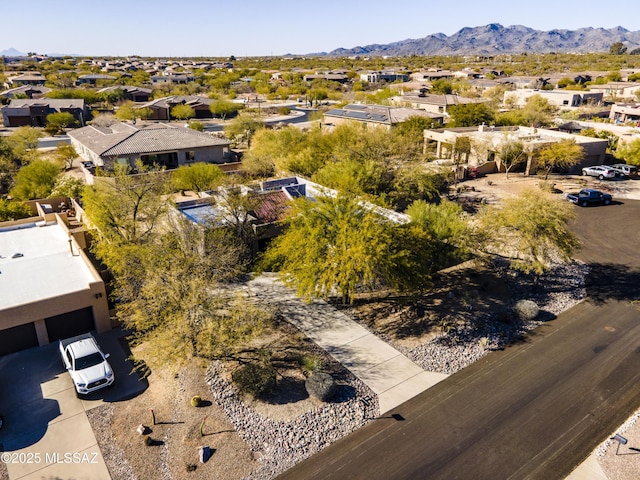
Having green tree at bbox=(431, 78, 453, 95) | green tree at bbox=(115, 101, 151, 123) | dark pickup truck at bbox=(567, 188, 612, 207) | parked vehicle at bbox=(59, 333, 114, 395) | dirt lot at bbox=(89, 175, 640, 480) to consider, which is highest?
green tree at bbox=(431, 78, 453, 95)

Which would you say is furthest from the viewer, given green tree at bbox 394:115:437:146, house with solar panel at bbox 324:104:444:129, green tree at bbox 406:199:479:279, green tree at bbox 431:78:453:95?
green tree at bbox 431:78:453:95

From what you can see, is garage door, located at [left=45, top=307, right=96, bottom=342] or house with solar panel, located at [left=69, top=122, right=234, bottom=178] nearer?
garage door, located at [left=45, top=307, right=96, bottom=342]

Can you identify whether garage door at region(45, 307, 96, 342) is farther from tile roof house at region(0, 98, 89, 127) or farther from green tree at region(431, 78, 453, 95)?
green tree at region(431, 78, 453, 95)

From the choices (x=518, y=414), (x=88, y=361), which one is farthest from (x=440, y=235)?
(x=88, y=361)

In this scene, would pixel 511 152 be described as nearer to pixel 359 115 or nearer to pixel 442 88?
pixel 359 115

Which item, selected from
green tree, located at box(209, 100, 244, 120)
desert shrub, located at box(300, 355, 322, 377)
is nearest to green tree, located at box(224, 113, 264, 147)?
green tree, located at box(209, 100, 244, 120)
